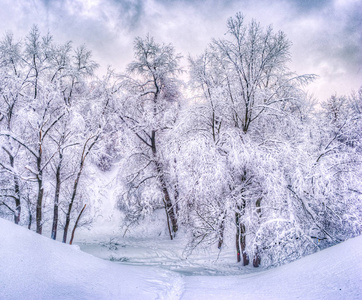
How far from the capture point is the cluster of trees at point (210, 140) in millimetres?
4934

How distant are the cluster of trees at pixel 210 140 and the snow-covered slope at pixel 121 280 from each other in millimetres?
1263

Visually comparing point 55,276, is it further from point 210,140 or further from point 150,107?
point 150,107

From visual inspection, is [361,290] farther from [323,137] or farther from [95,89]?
[95,89]

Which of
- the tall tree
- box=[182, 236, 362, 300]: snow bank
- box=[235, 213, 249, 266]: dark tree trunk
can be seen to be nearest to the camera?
box=[182, 236, 362, 300]: snow bank

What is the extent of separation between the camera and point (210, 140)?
6.31m

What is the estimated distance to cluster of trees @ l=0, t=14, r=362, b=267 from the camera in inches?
194

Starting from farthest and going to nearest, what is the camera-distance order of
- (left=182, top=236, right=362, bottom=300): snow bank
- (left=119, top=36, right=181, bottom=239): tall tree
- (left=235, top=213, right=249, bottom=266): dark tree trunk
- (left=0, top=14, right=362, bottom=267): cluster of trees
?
(left=119, top=36, right=181, bottom=239): tall tree, (left=235, top=213, right=249, bottom=266): dark tree trunk, (left=0, top=14, right=362, bottom=267): cluster of trees, (left=182, top=236, right=362, bottom=300): snow bank

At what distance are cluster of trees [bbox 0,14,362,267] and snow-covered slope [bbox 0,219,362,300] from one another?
126 cm

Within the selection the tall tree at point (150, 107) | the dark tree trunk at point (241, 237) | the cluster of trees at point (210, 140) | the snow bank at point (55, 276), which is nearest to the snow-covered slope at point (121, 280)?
the snow bank at point (55, 276)

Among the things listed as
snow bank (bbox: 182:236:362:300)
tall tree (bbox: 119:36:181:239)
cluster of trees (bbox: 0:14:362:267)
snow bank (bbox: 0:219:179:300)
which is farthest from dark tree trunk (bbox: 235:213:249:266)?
tall tree (bbox: 119:36:181:239)

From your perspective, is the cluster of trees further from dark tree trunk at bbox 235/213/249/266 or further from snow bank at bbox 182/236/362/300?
snow bank at bbox 182/236/362/300

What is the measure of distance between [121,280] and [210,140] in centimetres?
450

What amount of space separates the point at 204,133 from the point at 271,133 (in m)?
2.59

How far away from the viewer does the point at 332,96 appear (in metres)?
20.5
